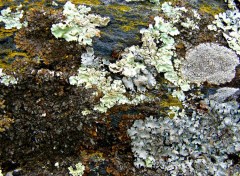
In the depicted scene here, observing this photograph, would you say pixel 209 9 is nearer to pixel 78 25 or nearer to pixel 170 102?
pixel 170 102

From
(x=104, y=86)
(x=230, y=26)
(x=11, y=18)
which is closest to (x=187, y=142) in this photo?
(x=104, y=86)

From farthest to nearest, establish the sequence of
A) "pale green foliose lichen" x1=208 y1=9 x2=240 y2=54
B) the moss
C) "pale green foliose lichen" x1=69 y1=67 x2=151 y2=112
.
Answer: the moss, "pale green foliose lichen" x1=208 y1=9 x2=240 y2=54, "pale green foliose lichen" x1=69 y1=67 x2=151 y2=112

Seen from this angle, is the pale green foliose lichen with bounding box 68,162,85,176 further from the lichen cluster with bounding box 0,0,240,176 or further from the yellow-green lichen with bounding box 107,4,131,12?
the yellow-green lichen with bounding box 107,4,131,12

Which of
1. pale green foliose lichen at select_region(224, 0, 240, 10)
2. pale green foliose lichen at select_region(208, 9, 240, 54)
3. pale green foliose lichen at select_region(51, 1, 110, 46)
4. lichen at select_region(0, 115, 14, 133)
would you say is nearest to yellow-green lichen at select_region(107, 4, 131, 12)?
pale green foliose lichen at select_region(51, 1, 110, 46)

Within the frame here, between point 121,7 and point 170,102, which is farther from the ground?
point 121,7

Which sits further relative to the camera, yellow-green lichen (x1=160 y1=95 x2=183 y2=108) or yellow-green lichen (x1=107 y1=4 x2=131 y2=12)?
yellow-green lichen (x1=107 y1=4 x2=131 y2=12)

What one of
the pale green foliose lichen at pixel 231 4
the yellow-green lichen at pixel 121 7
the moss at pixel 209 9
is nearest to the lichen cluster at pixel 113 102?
the yellow-green lichen at pixel 121 7

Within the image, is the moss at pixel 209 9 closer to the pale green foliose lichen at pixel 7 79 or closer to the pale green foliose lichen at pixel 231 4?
the pale green foliose lichen at pixel 231 4
